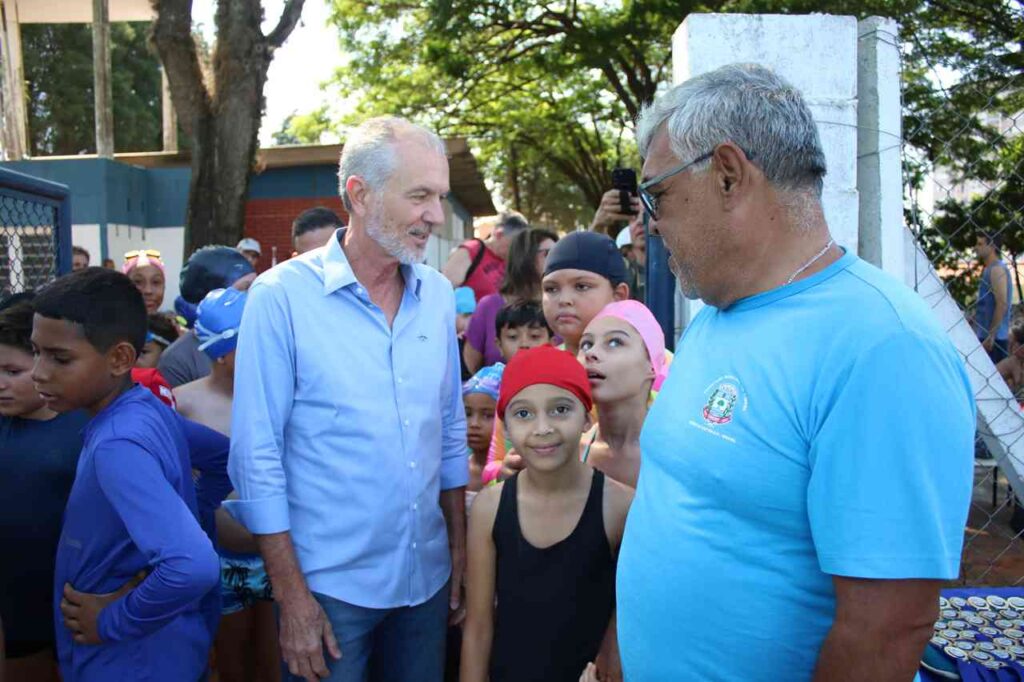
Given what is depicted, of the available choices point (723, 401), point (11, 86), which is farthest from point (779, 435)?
point (11, 86)

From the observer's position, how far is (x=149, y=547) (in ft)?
6.80

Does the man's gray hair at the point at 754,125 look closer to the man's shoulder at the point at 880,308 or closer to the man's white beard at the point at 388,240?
the man's shoulder at the point at 880,308

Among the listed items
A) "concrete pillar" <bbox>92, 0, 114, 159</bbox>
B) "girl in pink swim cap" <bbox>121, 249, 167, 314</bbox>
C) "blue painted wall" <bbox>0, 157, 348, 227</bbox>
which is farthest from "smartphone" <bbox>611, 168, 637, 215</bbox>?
"concrete pillar" <bbox>92, 0, 114, 159</bbox>

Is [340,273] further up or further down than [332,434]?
further up

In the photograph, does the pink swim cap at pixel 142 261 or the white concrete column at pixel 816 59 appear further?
the pink swim cap at pixel 142 261

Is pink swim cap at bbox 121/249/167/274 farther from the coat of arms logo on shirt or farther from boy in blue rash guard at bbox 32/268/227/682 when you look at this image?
the coat of arms logo on shirt

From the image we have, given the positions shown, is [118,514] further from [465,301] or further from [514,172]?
[514,172]

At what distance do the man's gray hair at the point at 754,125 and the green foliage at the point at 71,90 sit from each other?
38127 mm

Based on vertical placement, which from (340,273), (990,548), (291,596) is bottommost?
(990,548)

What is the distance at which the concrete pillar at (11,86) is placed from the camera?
16562mm

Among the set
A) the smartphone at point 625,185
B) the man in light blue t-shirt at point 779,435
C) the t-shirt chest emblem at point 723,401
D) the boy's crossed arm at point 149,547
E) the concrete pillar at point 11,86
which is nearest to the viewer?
the man in light blue t-shirt at point 779,435

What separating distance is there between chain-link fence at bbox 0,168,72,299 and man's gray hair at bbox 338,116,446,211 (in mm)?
1391

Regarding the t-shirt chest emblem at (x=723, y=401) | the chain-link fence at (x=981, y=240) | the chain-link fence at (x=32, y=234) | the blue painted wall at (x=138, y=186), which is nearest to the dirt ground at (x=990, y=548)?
the chain-link fence at (x=981, y=240)

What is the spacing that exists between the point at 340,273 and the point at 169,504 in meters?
0.76
